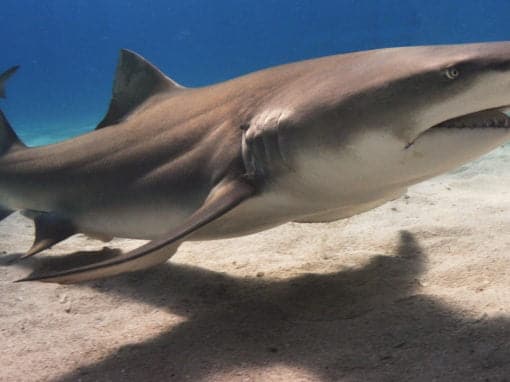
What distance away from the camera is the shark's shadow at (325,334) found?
204 cm

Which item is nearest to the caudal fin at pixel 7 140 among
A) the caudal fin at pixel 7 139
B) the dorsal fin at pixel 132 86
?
the caudal fin at pixel 7 139

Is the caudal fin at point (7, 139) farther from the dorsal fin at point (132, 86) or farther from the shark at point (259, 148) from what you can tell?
the dorsal fin at point (132, 86)

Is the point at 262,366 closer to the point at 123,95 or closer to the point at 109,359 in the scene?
the point at 109,359

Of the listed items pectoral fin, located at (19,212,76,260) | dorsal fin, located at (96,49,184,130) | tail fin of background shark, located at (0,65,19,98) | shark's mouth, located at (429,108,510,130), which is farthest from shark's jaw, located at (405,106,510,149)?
tail fin of background shark, located at (0,65,19,98)

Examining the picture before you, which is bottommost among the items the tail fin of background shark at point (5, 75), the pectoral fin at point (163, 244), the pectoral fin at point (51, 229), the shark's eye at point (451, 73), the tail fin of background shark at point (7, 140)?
the pectoral fin at point (51, 229)

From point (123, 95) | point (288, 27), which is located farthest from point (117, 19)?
point (123, 95)

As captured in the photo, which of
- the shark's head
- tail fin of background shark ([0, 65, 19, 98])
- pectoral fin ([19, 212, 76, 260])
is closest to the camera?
the shark's head

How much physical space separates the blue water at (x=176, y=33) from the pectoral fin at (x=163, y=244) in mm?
57236

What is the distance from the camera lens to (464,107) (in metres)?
1.94

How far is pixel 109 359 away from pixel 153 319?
563 millimetres

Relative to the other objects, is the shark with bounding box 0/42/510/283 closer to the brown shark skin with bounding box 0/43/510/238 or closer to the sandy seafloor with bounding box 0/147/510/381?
the brown shark skin with bounding box 0/43/510/238

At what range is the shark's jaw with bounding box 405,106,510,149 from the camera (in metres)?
2.05

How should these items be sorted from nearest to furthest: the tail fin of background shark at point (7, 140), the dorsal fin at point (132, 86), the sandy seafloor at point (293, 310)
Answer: the sandy seafloor at point (293, 310), the dorsal fin at point (132, 86), the tail fin of background shark at point (7, 140)

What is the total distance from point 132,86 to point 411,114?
301 centimetres
